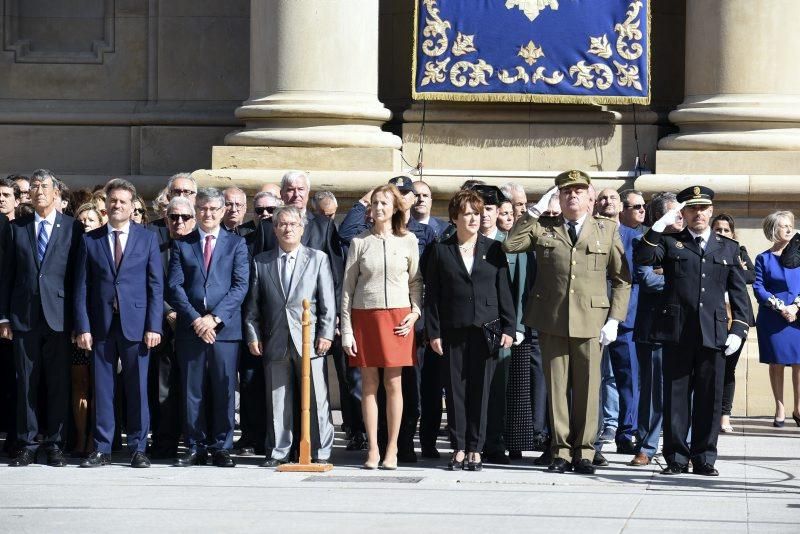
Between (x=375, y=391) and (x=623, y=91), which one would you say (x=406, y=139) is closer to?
(x=623, y=91)

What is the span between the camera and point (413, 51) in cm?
1628

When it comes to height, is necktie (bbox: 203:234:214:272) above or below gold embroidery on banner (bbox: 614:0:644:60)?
below

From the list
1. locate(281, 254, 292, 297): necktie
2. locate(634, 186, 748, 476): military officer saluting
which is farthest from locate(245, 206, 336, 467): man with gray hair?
locate(634, 186, 748, 476): military officer saluting

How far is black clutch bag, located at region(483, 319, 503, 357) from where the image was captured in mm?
12289

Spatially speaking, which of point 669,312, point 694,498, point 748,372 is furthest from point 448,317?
point 748,372

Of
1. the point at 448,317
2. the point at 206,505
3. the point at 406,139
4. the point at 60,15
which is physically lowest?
the point at 206,505

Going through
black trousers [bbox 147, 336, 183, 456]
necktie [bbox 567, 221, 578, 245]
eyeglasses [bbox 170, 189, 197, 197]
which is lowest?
black trousers [bbox 147, 336, 183, 456]

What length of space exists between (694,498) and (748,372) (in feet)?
14.4

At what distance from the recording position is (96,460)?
1231 centimetres

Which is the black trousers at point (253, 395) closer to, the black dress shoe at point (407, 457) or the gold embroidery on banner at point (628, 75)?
the black dress shoe at point (407, 457)

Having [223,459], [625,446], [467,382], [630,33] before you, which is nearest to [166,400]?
[223,459]

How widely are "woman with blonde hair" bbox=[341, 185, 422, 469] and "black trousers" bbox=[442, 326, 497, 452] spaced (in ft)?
0.96

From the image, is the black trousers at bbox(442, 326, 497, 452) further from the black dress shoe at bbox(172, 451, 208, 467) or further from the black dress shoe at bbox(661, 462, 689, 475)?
the black dress shoe at bbox(172, 451, 208, 467)

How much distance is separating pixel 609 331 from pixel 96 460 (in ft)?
11.9
